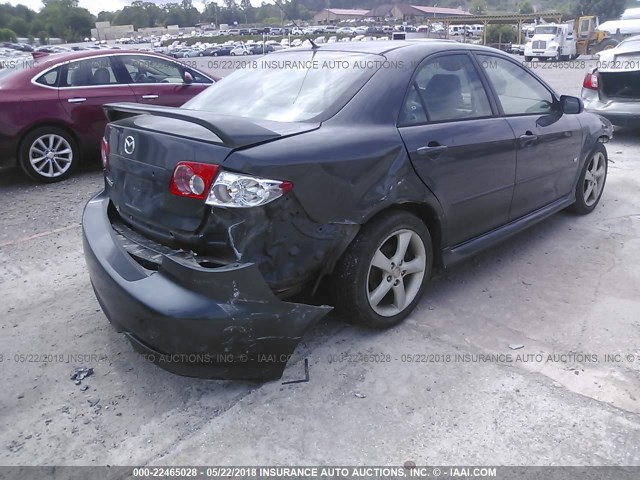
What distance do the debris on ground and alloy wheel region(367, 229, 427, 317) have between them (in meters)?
1.54

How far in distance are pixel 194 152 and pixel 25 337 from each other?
1.69 metres

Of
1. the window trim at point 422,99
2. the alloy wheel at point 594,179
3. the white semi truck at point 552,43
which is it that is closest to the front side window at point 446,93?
the window trim at point 422,99

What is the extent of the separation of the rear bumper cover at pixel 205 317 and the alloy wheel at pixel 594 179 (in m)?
3.44

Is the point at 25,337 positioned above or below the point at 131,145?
below

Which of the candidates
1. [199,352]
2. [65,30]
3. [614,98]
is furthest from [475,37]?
[199,352]

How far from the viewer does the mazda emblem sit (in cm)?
287

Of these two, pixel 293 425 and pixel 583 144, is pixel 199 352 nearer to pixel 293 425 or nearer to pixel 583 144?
pixel 293 425

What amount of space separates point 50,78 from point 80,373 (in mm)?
4991

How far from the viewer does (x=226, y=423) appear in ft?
8.21

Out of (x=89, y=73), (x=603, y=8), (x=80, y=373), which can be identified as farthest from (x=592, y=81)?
(x=603, y=8)

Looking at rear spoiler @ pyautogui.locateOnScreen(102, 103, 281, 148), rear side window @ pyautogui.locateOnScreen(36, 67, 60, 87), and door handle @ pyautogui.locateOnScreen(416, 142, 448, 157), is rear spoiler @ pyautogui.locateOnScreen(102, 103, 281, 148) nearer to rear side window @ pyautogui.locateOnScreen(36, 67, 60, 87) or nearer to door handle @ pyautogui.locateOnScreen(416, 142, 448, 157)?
door handle @ pyautogui.locateOnScreen(416, 142, 448, 157)

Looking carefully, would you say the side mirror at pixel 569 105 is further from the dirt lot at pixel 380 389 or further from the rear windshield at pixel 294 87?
the rear windshield at pixel 294 87

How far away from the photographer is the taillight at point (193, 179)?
8.11 feet

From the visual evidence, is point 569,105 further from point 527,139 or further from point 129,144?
point 129,144
